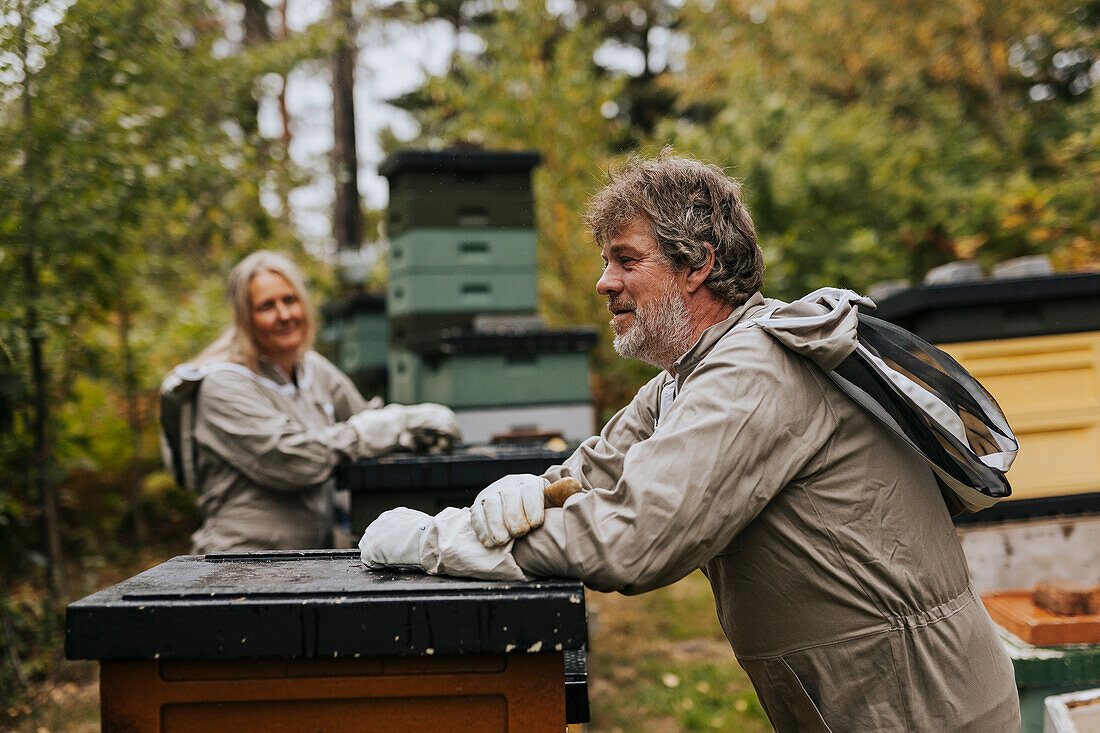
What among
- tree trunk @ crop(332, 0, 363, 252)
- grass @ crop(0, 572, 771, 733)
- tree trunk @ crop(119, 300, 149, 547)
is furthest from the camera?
tree trunk @ crop(332, 0, 363, 252)

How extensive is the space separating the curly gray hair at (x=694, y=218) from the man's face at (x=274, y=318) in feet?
6.52

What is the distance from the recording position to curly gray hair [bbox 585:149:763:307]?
1822mm

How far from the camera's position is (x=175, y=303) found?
7672 millimetres

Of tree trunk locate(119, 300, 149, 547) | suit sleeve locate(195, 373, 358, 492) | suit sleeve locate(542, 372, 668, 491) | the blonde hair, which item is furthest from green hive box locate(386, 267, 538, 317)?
suit sleeve locate(542, 372, 668, 491)

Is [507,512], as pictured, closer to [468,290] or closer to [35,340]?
[468,290]

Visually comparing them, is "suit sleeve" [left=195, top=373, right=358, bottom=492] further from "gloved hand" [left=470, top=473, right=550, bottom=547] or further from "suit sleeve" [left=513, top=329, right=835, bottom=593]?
"suit sleeve" [left=513, top=329, right=835, bottom=593]

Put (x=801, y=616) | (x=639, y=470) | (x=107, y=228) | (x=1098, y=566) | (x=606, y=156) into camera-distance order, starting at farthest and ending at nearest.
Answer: (x=606, y=156)
(x=107, y=228)
(x=1098, y=566)
(x=801, y=616)
(x=639, y=470)

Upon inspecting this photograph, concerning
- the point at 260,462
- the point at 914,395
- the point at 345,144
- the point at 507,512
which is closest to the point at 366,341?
the point at 260,462

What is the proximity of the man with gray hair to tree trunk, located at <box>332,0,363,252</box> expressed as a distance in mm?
10545

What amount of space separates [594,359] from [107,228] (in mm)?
5255

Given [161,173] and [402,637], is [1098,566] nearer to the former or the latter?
[402,637]

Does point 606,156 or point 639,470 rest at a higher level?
point 606,156

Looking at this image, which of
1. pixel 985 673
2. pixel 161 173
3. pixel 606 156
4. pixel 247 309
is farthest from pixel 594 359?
pixel 985 673

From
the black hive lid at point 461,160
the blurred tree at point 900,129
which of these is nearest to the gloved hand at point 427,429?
→ the black hive lid at point 461,160
